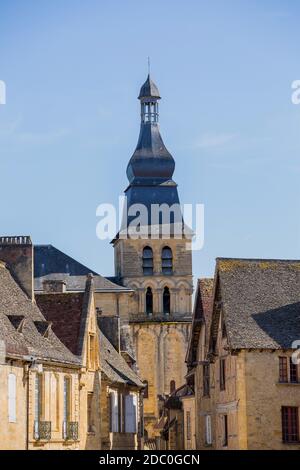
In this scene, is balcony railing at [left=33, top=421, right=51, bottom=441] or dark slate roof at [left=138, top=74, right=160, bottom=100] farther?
dark slate roof at [left=138, top=74, right=160, bottom=100]

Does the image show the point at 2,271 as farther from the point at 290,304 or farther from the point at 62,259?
the point at 62,259

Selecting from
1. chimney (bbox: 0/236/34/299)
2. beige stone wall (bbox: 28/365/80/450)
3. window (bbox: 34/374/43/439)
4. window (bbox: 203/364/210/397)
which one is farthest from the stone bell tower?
window (bbox: 34/374/43/439)

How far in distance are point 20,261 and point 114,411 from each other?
8.67 meters

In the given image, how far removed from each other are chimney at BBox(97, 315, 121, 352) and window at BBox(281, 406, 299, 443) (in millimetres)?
14998

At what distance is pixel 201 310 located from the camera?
64.8 meters

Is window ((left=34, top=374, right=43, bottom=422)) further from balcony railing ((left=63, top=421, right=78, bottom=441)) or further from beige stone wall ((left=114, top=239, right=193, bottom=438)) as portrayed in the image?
beige stone wall ((left=114, top=239, right=193, bottom=438))

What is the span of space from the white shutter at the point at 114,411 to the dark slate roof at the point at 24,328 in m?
6.42

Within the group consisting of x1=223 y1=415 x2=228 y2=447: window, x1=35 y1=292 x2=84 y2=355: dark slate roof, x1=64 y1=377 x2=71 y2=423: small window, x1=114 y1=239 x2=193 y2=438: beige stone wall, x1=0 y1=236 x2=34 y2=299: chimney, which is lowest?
x1=223 y1=415 x2=228 y2=447: window

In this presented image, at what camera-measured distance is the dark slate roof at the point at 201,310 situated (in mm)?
63188

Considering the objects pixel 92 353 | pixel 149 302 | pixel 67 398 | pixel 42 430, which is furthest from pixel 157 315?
pixel 42 430

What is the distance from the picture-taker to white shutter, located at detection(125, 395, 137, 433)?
6378cm

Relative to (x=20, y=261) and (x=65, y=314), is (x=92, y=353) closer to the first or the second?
(x=65, y=314)

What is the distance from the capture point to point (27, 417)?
4903cm

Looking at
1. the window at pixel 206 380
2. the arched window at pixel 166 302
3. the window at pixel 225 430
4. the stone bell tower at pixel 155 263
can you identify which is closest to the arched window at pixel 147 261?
the stone bell tower at pixel 155 263
